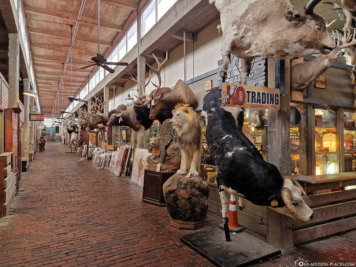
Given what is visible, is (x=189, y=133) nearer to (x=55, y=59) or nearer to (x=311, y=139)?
(x=311, y=139)

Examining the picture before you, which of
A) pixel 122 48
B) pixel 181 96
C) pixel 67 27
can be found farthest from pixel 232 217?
pixel 67 27

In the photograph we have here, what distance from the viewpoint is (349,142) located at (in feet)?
17.4

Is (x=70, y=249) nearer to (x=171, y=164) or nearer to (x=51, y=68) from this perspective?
(x=171, y=164)

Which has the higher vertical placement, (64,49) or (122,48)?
(64,49)

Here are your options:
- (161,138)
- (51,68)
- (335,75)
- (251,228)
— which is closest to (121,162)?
(161,138)

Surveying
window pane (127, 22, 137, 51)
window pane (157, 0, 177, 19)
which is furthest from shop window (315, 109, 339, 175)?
window pane (127, 22, 137, 51)

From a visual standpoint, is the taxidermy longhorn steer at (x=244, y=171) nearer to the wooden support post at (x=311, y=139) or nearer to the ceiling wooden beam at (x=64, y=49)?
the wooden support post at (x=311, y=139)

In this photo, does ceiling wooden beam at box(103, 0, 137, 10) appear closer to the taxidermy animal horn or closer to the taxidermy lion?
the taxidermy animal horn

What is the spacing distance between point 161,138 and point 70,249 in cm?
331

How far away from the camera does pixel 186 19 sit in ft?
21.4

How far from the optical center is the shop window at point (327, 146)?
4.89 m

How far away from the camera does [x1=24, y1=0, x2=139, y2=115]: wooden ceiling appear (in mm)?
9812

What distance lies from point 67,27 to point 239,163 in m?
12.1

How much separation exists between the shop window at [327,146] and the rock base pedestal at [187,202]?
2498 millimetres
